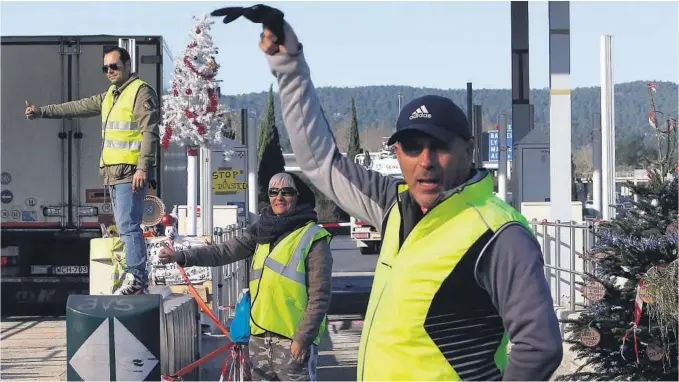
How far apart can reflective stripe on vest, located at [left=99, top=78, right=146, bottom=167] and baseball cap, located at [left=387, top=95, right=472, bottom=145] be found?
530 centimetres

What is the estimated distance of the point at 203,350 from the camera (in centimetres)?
1181

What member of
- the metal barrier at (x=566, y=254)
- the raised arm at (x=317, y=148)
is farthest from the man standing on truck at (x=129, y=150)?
the raised arm at (x=317, y=148)

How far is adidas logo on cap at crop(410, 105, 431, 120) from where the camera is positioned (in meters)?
3.64

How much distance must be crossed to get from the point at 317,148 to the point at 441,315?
2.45 feet

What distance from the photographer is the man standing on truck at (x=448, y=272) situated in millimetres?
3439

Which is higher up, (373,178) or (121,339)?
(373,178)

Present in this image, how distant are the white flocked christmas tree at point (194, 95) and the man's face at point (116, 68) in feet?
13.1

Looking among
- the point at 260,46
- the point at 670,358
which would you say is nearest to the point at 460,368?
the point at 260,46

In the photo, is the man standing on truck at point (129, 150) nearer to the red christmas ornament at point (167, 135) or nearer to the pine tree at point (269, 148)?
the red christmas ornament at point (167, 135)

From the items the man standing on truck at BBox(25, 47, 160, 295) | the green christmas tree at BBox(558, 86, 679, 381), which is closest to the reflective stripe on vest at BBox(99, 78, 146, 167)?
the man standing on truck at BBox(25, 47, 160, 295)

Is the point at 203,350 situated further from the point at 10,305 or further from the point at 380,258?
the point at 380,258

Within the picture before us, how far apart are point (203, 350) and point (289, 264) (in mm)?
4976

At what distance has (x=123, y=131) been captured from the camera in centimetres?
882

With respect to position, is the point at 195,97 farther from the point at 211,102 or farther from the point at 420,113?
the point at 420,113
